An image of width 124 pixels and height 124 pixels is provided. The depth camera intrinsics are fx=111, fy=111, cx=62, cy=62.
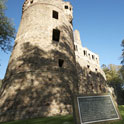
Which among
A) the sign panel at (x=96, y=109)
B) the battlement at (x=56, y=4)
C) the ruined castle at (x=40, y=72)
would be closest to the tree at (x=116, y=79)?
the battlement at (x=56, y=4)

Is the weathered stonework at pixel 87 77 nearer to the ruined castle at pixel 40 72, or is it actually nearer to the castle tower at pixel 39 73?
the ruined castle at pixel 40 72

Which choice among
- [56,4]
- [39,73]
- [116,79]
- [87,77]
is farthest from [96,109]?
[116,79]

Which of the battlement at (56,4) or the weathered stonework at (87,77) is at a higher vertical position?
the battlement at (56,4)

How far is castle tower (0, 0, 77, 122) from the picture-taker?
19.4 ft

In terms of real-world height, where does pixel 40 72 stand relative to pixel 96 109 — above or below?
above

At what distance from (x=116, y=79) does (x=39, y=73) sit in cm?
2733

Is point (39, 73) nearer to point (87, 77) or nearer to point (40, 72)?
point (40, 72)

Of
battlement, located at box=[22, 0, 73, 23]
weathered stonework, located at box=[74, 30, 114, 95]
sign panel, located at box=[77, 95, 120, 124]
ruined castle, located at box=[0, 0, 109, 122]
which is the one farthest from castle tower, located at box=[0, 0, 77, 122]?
weathered stonework, located at box=[74, 30, 114, 95]

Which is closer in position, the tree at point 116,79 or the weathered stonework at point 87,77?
the weathered stonework at point 87,77

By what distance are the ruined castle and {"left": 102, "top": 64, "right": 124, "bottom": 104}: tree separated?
2398cm

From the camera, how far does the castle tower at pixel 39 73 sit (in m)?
5.91

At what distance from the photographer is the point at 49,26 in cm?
917

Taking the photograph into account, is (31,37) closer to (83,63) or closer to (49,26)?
(49,26)

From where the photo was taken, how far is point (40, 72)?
6.94m
